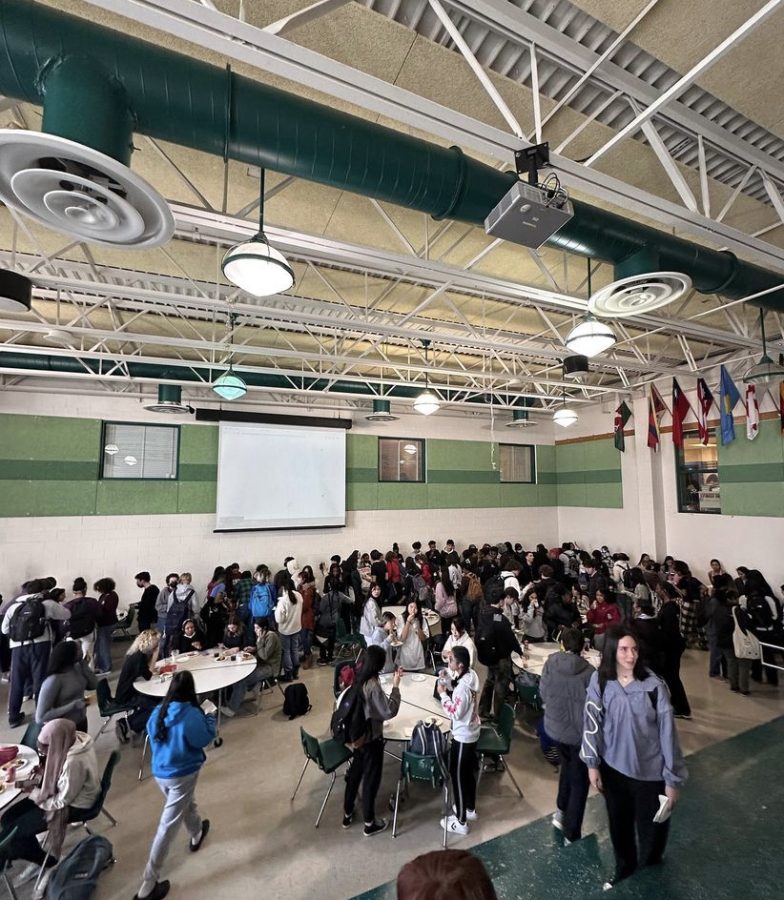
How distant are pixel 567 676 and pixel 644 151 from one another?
4.55 metres

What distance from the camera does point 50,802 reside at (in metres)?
3.05

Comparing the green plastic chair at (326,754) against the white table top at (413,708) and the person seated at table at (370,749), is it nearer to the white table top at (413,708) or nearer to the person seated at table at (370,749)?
the person seated at table at (370,749)

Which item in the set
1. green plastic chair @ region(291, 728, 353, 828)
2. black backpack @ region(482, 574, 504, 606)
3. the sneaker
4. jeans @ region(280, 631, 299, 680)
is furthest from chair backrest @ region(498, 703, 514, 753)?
jeans @ region(280, 631, 299, 680)

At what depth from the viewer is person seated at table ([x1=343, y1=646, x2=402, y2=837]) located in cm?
355

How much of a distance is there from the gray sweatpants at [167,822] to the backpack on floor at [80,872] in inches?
12.5

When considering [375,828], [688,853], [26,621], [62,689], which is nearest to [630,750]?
[688,853]

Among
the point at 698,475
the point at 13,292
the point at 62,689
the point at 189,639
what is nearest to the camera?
the point at 13,292

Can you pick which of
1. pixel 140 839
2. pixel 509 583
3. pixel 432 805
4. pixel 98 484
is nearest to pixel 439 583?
pixel 509 583

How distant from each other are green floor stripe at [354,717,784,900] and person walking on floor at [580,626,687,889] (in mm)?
181

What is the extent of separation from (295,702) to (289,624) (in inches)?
45.1

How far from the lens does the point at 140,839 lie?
3.59 m

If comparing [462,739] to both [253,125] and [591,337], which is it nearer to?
[591,337]

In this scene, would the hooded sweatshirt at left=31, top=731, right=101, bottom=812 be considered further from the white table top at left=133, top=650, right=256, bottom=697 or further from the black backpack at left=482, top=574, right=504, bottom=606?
the black backpack at left=482, top=574, right=504, bottom=606

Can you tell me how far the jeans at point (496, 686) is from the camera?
16.8ft
